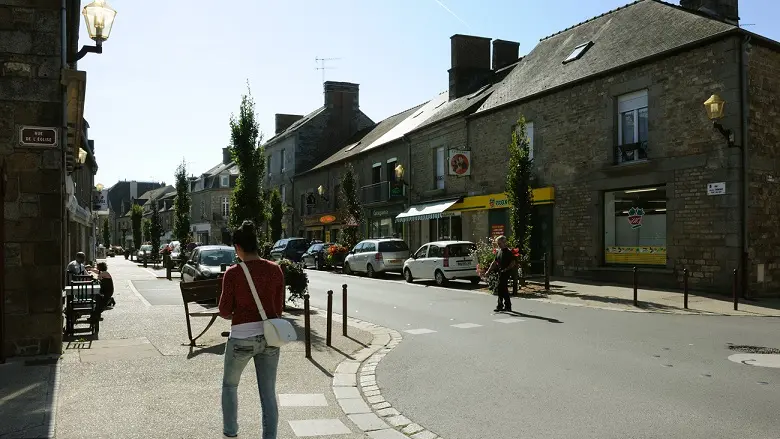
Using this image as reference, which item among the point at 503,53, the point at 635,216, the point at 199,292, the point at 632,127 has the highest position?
the point at 503,53

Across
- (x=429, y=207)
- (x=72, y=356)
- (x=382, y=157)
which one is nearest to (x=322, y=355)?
(x=72, y=356)

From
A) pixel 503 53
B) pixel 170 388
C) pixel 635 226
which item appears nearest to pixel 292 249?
pixel 503 53

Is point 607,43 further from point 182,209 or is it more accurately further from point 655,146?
point 182,209

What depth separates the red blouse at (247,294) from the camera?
424cm

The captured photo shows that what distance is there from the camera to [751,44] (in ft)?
49.0

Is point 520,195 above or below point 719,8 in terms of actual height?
below

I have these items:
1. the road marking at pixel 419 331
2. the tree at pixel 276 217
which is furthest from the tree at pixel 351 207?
the road marking at pixel 419 331

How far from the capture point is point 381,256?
23359 mm

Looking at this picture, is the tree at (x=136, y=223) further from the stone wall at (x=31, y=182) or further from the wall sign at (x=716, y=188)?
the stone wall at (x=31, y=182)

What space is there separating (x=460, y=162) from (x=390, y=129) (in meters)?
12.5

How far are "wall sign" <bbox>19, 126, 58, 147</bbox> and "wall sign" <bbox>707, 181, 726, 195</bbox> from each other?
14244 mm

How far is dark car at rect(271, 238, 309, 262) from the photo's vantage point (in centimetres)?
3228

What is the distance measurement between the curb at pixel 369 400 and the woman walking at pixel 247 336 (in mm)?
1061

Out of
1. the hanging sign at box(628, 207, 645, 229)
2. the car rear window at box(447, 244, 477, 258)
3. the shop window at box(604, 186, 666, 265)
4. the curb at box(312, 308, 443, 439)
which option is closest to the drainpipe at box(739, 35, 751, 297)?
the shop window at box(604, 186, 666, 265)
